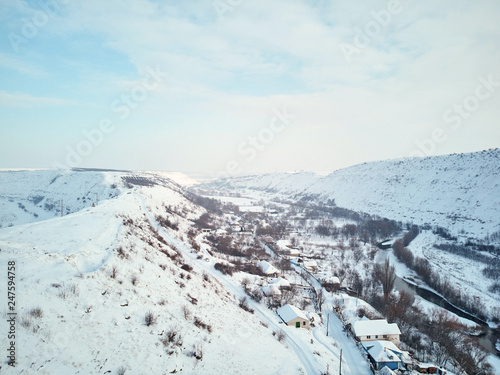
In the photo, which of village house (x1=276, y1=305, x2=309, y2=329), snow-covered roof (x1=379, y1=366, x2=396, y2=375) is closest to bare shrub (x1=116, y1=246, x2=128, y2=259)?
village house (x1=276, y1=305, x2=309, y2=329)

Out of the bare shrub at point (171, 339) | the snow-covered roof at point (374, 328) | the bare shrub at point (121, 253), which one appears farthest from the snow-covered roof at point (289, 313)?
the bare shrub at point (121, 253)

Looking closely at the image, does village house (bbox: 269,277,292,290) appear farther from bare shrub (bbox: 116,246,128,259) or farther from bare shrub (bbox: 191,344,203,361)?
bare shrub (bbox: 191,344,203,361)

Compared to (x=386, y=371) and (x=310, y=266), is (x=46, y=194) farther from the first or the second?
(x=386, y=371)

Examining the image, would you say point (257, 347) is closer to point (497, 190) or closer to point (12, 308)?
point (12, 308)

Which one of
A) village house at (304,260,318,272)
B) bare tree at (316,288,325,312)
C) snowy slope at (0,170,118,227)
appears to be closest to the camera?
bare tree at (316,288,325,312)

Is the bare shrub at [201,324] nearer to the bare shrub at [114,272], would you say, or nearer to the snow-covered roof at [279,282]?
the bare shrub at [114,272]

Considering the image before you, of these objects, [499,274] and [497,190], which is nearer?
[499,274]

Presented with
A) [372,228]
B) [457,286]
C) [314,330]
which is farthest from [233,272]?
[372,228]
